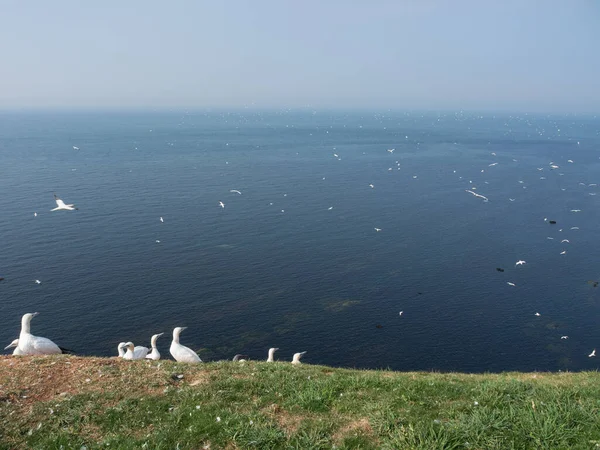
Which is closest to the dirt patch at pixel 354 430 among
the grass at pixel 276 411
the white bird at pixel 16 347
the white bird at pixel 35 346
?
the grass at pixel 276 411

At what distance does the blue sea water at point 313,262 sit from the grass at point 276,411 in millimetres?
30136

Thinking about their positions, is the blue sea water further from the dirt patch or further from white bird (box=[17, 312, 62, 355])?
the dirt patch

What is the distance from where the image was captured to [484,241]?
71625 millimetres

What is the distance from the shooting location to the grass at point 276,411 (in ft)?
33.1

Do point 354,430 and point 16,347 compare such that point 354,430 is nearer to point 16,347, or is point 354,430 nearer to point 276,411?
point 276,411

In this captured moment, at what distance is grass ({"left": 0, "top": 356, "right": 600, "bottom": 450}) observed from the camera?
33.1 ft

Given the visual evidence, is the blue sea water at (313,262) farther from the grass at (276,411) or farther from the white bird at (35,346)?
the grass at (276,411)

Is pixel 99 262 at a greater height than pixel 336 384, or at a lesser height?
lesser

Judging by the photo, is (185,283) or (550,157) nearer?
(185,283)

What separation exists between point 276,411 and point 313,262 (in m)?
52.1

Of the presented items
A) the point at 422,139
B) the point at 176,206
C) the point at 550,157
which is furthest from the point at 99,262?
the point at 422,139

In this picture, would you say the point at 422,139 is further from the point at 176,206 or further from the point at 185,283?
the point at 185,283

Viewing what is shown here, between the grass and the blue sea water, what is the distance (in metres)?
30.1

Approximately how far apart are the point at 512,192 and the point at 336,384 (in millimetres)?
97113
